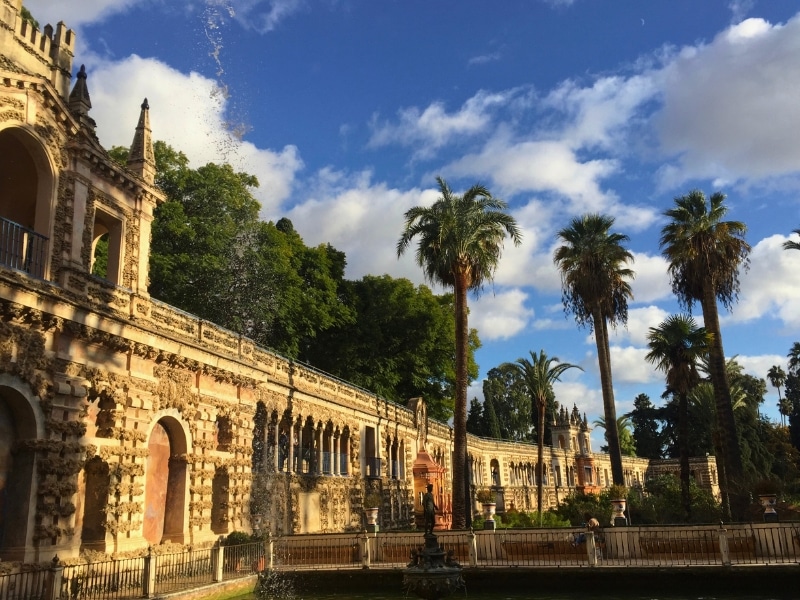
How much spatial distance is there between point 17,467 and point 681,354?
33.5 meters

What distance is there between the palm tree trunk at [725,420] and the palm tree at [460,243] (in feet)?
38.1

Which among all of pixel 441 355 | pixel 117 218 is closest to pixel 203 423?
pixel 117 218

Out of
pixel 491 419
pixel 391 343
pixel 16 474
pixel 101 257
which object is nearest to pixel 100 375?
pixel 16 474

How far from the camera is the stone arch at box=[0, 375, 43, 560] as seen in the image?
594 inches

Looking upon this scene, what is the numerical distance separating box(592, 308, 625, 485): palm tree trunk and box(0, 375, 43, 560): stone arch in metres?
29.1

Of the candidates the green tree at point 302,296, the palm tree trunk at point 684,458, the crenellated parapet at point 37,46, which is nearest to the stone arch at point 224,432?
the crenellated parapet at point 37,46

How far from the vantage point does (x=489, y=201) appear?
105 feet

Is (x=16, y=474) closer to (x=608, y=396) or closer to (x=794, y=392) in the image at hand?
(x=608, y=396)

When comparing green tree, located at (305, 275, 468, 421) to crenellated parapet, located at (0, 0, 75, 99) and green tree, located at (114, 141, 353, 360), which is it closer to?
green tree, located at (114, 141, 353, 360)

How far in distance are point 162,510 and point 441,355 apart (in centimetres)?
3357

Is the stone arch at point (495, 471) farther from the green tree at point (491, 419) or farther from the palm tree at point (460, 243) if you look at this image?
the palm tree at point (460, 243)

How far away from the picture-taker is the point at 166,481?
70.0 feet

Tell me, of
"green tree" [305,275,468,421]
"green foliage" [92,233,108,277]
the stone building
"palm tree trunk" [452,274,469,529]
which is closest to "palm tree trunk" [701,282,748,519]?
"palm tree trunk" [452,274,469,529]

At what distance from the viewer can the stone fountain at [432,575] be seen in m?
11.8
